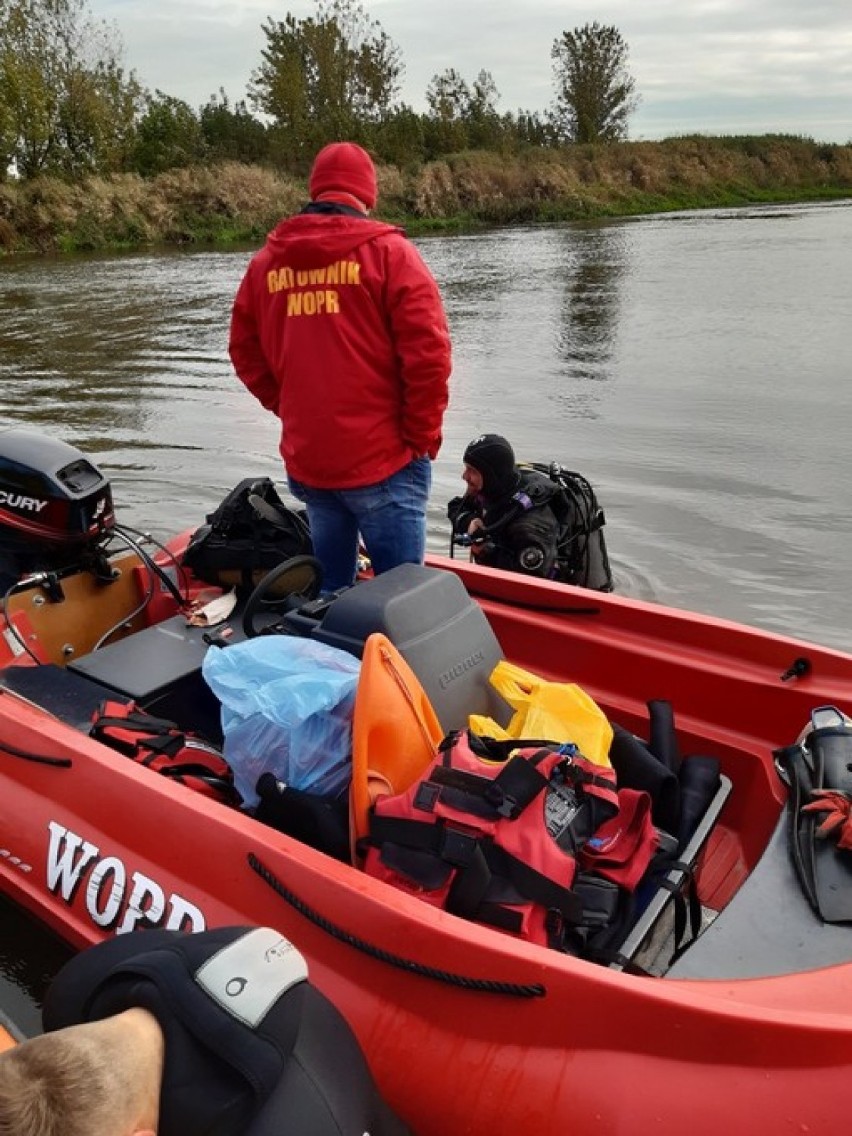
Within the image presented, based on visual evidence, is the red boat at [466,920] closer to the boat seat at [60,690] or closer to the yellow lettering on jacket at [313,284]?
the boat seat at [60,690]

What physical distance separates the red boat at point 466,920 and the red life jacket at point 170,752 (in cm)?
8

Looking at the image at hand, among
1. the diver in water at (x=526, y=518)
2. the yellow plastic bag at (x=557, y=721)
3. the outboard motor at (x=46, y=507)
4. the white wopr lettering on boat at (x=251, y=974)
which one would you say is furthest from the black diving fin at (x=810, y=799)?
the outboard motor at (x=46, y=507)

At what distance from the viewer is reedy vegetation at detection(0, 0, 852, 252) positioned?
26.7 meters

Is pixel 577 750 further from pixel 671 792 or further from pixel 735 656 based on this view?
pixel 735 656

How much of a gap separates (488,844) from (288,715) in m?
0.56

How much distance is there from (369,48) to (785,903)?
154ft

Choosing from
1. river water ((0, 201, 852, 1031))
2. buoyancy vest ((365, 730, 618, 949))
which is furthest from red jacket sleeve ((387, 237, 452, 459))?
river water ((0, 201, 852, 1031))

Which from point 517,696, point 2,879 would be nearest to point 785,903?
point 517,696

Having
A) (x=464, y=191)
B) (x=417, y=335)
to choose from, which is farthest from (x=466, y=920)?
(x=464, y=191)

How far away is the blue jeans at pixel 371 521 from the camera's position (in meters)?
3.25

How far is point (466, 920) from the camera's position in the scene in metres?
1.89

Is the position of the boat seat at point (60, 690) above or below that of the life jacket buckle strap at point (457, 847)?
below

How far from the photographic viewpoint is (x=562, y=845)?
2.01 meters

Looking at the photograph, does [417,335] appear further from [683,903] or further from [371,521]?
[683,903]
